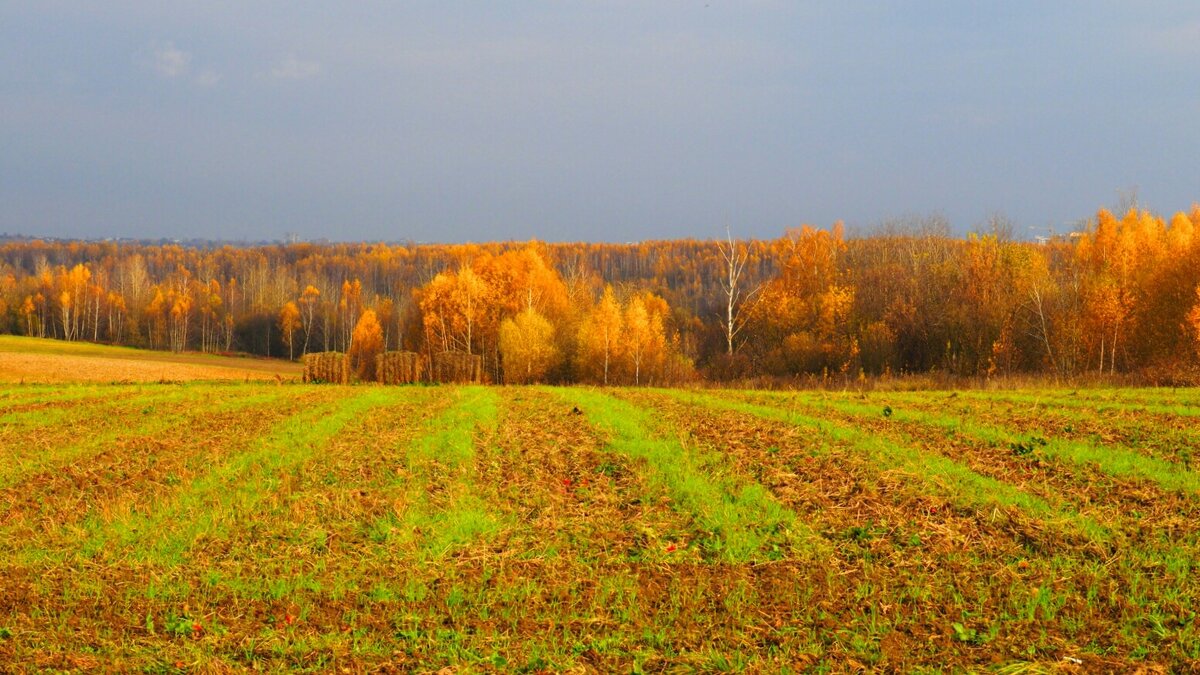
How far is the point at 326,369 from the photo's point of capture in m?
39.4

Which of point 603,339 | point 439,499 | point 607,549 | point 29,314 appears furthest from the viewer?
point 29,314

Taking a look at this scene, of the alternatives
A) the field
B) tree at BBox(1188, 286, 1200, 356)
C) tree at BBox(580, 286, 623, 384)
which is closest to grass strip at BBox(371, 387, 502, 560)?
the field

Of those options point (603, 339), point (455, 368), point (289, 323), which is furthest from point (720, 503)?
point (289, 323)

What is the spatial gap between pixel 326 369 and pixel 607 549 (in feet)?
107

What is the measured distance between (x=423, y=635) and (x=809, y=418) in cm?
1311

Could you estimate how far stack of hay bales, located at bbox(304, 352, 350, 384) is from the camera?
3921 cm

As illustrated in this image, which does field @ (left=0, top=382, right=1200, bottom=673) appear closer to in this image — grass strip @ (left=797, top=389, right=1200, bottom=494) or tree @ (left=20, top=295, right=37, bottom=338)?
grass strip @ (left=797, top=389, right=1200, bottom=494)

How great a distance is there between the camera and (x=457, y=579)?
8711 millimetres

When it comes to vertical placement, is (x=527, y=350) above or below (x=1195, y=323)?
below

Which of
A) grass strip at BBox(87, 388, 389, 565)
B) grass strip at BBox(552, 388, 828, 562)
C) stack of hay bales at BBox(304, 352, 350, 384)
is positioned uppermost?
grass strip at BBox(552, 388, 828, 562)

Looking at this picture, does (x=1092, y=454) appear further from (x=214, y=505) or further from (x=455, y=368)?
(x=455, y=368)

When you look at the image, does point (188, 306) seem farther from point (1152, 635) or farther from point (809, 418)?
point (1152, 635)

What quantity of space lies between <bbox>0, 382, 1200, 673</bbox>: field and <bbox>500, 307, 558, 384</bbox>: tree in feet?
142

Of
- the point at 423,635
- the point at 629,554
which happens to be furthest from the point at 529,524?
the point at 423,635
